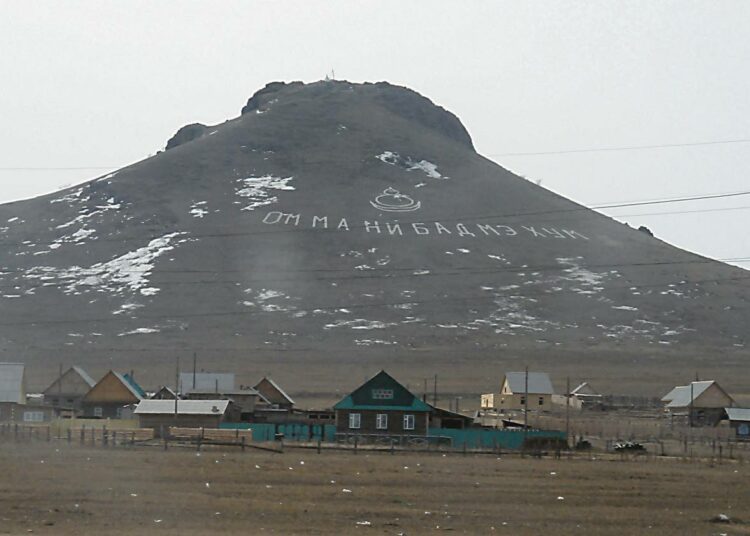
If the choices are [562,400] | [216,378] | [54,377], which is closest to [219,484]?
[216,378]

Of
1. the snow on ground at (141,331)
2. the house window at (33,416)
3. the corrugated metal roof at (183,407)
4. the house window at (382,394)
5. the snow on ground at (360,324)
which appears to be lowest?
the house window at (33,416)

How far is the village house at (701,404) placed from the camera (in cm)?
8506

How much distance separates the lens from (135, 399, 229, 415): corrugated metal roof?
65688 mm

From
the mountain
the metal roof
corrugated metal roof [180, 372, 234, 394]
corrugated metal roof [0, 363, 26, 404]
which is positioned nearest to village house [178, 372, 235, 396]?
corrugated metal roof [180, 372, 234, 394]

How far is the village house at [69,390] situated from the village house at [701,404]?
136 ft

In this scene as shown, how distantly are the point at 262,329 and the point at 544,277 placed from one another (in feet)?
163

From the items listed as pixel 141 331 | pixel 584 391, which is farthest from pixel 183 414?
pixel 141 331

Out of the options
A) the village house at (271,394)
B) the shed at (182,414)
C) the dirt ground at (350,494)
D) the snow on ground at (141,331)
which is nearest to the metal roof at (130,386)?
the village house at (271,394)

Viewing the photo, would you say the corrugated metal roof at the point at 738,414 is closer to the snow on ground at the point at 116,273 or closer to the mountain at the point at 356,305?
the mountain at the point at 356,305

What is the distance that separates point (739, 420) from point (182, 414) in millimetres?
34870

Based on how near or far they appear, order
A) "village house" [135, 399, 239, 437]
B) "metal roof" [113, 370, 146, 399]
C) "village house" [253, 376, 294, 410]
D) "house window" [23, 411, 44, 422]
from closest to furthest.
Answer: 1. "village house" [135, 399, 239, 437]
2. "house window" [23, 411, 44, 422]
3. "metal roof" [113, 370, 146, 399]
4. "village house" [253, 376, 294, 410]

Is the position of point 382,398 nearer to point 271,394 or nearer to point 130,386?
point 271,394

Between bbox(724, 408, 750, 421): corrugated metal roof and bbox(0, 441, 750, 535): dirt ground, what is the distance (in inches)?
1215

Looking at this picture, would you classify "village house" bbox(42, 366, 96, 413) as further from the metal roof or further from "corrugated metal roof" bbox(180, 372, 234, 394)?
"corrugated metal roof" bbox(180, 372, 234, 394)
